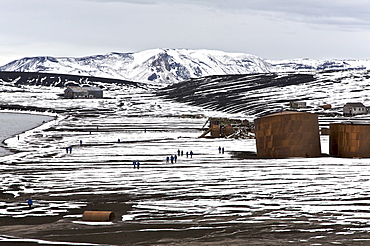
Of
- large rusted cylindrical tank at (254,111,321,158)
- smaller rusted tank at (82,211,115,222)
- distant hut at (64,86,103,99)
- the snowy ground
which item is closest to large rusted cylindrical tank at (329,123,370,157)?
large rusted cylindrical tank at (254,111,321,158)

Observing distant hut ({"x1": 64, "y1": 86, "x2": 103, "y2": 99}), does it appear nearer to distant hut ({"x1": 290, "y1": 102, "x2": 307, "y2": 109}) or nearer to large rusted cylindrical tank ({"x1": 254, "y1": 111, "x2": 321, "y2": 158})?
distant hut ({"x1": 290, "y1": 102, "x2": 307, "y2": 109})

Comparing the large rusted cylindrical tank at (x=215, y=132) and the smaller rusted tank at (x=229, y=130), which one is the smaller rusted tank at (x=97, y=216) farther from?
the smaller rusted tank at (x=229, y=130)

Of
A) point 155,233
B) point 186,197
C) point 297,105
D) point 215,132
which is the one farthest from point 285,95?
point 155,233

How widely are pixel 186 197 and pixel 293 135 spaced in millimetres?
19722

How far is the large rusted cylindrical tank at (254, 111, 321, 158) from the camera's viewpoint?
4794cm

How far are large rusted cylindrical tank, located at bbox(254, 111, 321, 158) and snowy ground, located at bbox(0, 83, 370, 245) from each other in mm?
1802

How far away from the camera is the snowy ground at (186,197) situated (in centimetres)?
2300

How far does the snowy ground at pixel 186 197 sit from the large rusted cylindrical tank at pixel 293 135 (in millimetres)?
1802

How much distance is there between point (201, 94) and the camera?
628 ft

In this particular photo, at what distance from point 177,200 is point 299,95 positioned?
13913 centimetres

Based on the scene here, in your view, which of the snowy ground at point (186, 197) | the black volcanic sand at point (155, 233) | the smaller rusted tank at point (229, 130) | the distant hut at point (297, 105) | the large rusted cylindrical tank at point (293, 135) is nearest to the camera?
the black volcanic sand at point (155, 233)

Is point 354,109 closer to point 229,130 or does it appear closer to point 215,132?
point 229,130

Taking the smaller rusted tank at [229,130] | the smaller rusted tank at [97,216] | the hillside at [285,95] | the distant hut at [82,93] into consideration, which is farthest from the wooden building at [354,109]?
the smaller rusted tank at [97,216]

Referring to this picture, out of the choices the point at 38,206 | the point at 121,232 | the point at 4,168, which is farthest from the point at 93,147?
the point at 121,232
